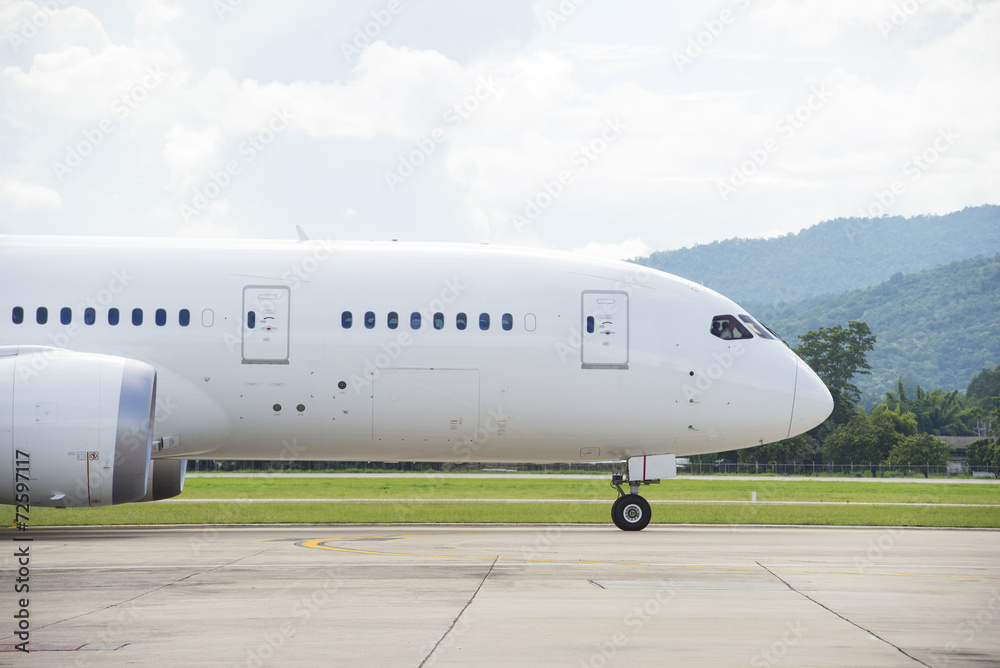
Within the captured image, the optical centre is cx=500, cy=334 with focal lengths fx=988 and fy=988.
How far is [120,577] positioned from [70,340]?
22.7 feet

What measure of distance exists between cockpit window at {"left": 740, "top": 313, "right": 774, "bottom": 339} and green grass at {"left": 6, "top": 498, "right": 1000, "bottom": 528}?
5553mm

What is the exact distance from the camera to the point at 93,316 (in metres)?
18.5

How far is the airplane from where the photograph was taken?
18.6 meters

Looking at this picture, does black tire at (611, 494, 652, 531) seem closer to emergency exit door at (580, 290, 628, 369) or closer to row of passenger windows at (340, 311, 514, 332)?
emergency exit door at (580, 290, 628, 369)

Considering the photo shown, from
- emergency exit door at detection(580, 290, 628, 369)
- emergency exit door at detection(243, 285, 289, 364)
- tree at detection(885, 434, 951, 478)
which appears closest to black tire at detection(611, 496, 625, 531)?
emergency exit door at detection(580, 290, 628, 369)

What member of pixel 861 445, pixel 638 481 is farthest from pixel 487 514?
pixel 861 445

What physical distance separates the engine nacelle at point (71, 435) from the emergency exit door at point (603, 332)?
832 cm

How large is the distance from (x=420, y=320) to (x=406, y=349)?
622 millimetres

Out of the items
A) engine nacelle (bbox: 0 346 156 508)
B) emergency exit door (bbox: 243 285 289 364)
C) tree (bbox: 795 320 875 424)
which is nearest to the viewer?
engine nacelle (bbox: 0 346 156 508)

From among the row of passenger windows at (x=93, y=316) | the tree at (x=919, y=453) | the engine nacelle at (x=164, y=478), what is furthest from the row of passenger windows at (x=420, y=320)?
the tree at (x=919, y=453)

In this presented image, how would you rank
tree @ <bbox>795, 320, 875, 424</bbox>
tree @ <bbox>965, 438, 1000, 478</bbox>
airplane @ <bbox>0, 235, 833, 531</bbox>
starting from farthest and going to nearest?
tree @ <bbox>795, 320, 875, 424</bbox> < tree @ <bbox>965, 438, 1000, 478</bbox> < airplane @ <bbox>0, 235, 833, 531</bbox>

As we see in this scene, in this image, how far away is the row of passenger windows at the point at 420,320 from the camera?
18.9 metres

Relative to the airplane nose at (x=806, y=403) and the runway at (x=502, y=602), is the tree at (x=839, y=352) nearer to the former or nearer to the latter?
the airplane nose at (x=806, y=403)

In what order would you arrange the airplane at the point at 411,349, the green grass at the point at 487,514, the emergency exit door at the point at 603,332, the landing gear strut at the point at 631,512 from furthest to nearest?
the green grass at the point at 487,514 < the landing gear strut at the point at 631,512 < the emergency exit door at the point at 603,332 < the airplane at the point at 411,349
